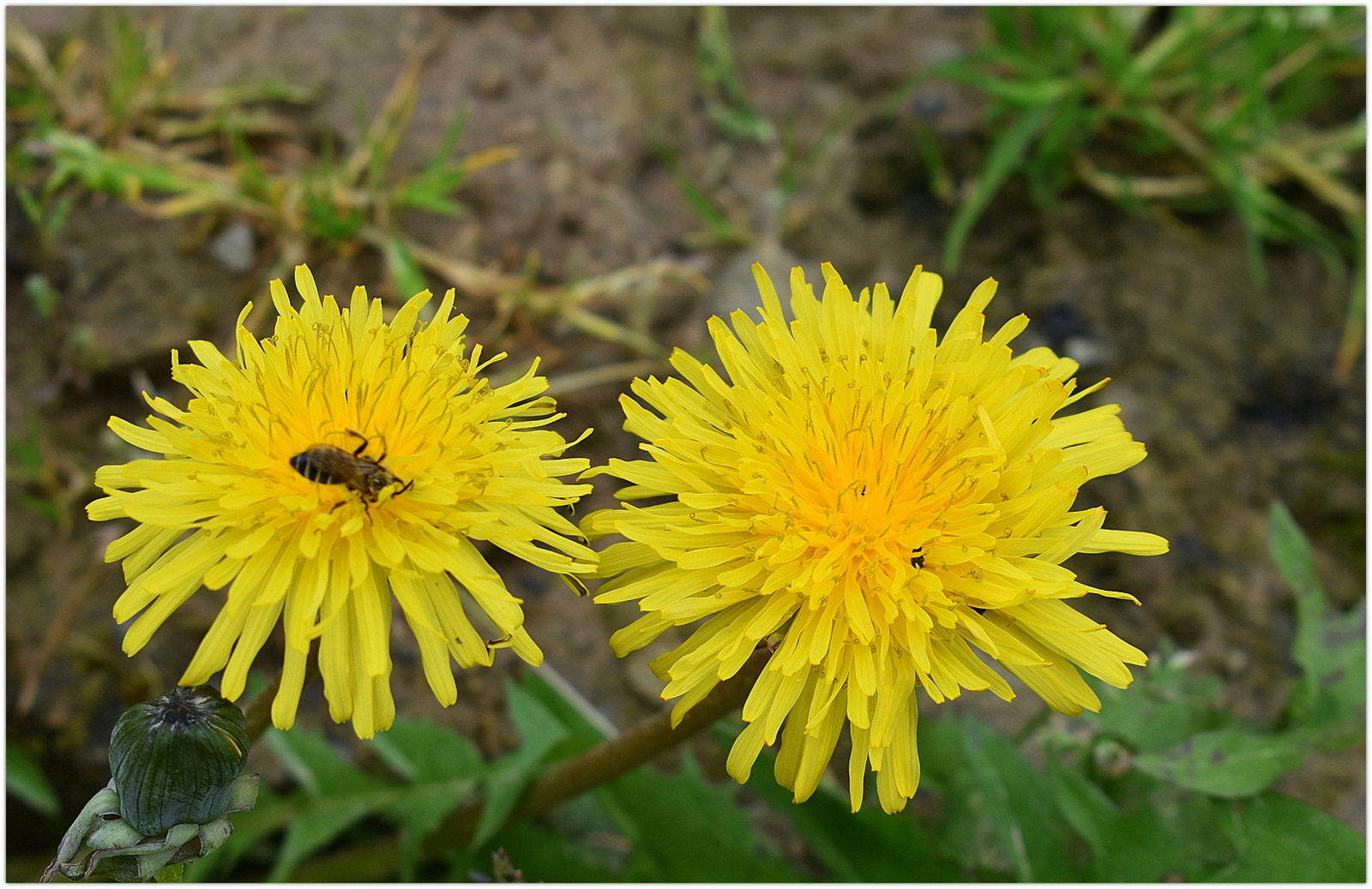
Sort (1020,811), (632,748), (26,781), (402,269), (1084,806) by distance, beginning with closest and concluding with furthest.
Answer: (632,748) < (1084,806) < (1020,811) < (26,781) < (402,269)

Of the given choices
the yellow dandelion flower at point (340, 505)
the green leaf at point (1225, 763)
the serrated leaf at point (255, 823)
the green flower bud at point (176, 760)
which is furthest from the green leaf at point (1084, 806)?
the serrated leaf at point (255, 823)

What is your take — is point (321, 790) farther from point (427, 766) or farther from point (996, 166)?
point (996, 166)

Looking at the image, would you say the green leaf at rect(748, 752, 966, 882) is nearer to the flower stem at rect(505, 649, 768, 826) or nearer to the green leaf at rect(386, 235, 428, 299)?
the flower stem at rect(505, 649, 768, 826)

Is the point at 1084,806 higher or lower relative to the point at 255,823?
lower

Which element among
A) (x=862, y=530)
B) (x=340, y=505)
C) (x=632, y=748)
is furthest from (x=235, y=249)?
(x=862, y=530)

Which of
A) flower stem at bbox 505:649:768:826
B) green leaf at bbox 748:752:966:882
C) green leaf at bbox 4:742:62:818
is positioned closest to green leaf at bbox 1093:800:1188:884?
green leaf at bbox 748:752:966:882

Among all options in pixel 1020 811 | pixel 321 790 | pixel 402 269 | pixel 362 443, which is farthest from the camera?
pixel 402 269

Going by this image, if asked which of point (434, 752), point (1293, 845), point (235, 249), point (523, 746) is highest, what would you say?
point (235, 249)
